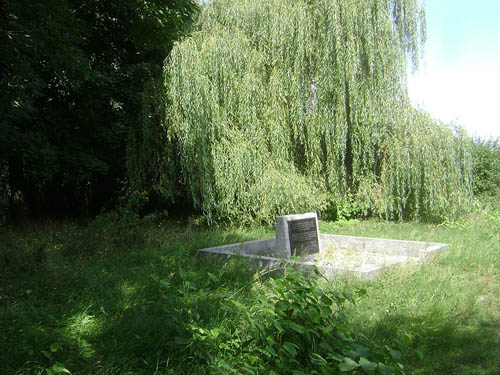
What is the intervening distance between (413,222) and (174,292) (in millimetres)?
8090

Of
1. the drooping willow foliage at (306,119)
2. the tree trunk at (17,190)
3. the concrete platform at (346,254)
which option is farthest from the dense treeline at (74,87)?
the concrete platform at (346,254)

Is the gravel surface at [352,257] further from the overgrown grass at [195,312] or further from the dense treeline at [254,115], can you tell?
the dense treeline at [254,115]

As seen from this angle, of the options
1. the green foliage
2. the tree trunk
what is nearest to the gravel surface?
the tree trunk

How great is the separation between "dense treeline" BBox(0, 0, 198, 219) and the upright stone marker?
5.74 metres

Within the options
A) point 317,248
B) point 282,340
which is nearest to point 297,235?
point 317,248

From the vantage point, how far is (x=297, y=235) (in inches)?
292

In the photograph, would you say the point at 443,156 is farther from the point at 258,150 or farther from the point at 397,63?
the point at 258,150

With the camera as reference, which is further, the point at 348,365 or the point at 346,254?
the point at 346,254

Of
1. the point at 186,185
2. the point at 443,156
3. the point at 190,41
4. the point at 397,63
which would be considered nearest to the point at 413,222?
the point at 443,156

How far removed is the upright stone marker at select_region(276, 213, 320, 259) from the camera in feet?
23.7

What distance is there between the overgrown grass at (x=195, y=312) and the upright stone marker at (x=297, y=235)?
5.50 feet

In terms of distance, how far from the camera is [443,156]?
33.7 feet

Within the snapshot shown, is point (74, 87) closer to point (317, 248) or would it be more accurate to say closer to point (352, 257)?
point (317, 248)

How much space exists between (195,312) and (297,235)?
433 cm
